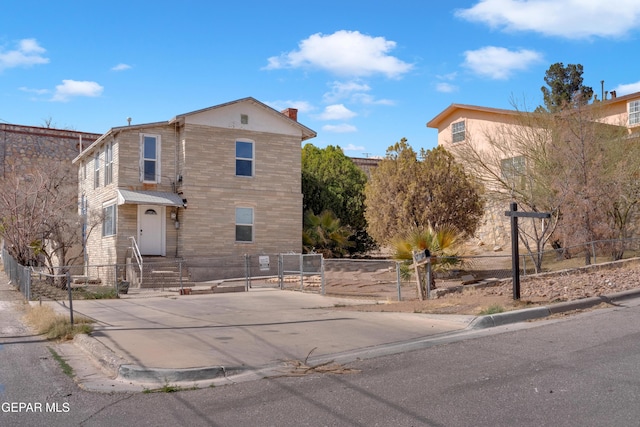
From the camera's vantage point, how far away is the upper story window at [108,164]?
81.5ft

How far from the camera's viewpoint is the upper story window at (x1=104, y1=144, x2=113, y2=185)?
2484 centimetres

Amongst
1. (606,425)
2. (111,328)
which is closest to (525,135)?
(111,328)

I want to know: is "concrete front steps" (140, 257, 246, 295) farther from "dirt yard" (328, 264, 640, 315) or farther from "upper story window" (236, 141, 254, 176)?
"dirt yard" (328, 264, 640, 315)

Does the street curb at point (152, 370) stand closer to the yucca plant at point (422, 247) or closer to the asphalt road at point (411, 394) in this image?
the asphalt road at point (411, 394)

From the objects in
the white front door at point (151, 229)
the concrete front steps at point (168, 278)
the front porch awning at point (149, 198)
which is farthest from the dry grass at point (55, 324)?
the white front door at point (151, 229)

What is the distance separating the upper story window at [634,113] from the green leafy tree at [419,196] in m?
11.5

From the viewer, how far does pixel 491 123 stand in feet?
95.0

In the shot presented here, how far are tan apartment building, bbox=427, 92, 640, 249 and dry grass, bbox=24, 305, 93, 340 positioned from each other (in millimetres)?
17709

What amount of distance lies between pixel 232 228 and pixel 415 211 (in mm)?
7996

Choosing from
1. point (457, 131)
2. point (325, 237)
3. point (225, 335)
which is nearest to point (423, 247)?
point (225, 335)

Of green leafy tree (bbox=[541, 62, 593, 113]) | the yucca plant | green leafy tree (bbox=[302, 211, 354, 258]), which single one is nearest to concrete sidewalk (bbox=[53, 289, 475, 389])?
the yucca plant

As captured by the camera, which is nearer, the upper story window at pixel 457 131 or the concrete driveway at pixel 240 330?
the concrete driveway at pixel 240 330

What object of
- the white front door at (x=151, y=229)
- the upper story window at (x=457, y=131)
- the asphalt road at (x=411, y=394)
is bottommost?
the asphalt road at (x=411, y=394)

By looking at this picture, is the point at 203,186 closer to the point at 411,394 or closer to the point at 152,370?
the point at 152,370
